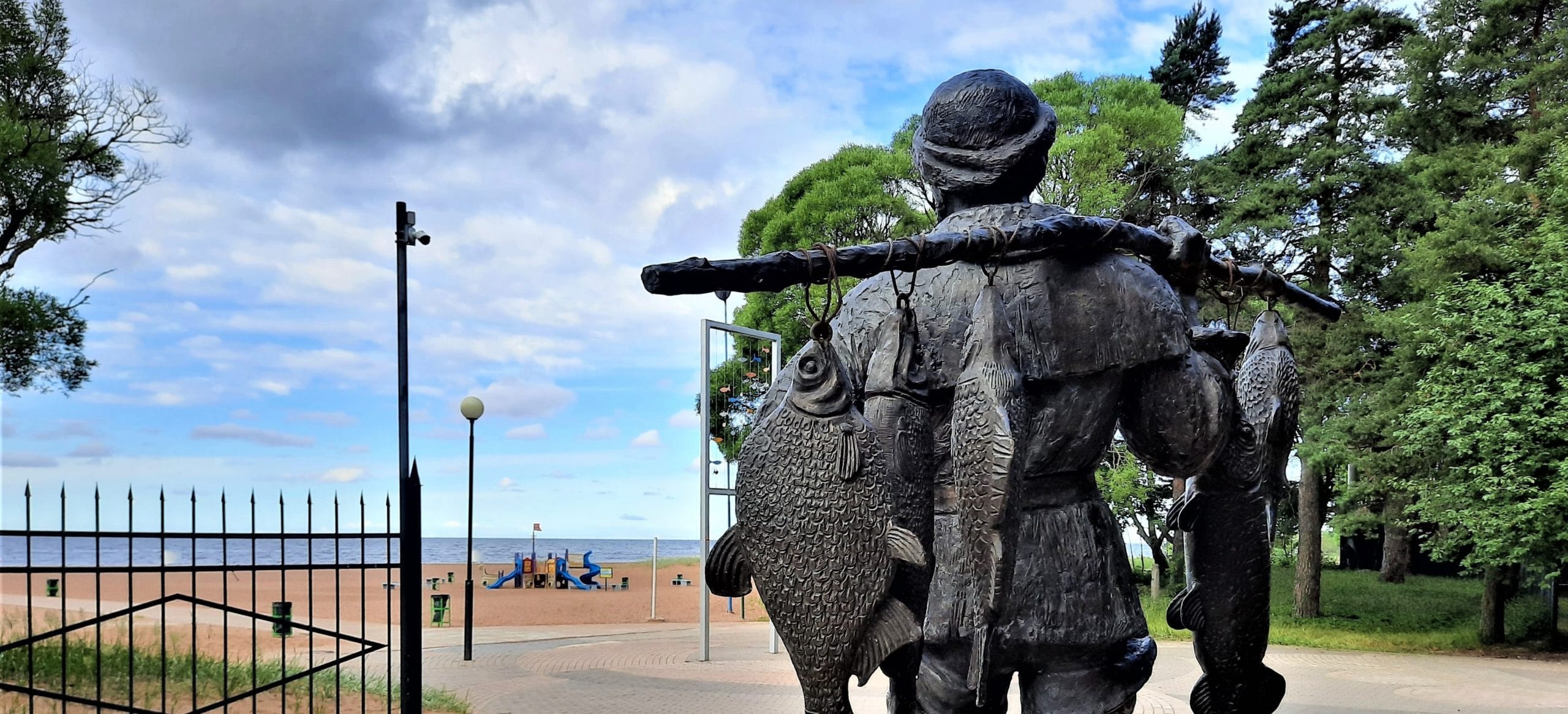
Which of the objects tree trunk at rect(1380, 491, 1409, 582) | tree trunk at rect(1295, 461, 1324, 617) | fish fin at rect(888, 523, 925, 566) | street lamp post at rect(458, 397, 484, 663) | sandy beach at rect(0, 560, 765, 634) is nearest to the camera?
fish fin at rect(888, 523, 925, 566)

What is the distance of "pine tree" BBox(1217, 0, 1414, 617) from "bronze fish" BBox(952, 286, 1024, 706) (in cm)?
1421

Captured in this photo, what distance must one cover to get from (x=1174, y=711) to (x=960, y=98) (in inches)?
313

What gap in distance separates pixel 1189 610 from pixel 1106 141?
12238 mm

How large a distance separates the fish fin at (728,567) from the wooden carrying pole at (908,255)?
0.54 metres

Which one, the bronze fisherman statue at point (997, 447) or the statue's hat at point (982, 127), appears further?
the statue's hat at point (982, 127)

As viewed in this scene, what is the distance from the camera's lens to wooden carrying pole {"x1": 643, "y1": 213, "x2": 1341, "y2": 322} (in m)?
1.99

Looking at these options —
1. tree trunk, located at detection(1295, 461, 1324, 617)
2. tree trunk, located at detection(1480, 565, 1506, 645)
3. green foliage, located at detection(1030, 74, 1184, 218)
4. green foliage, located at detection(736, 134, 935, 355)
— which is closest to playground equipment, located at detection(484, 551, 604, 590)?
green foliage, located at detection(736, 134, 935, 355)

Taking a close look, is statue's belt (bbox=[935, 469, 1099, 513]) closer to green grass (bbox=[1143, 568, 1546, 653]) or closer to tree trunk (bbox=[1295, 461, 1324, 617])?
green grass (bbox=[1143, 568, 1546, 653])

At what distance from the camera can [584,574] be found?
75.5ft

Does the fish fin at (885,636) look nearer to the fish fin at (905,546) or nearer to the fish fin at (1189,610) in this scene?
the fish fin at (905,546)

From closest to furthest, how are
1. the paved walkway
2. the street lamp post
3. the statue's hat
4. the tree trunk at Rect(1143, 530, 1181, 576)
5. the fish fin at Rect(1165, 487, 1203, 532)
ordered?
1. the statue's hat
2. the fish fin at Rect(1165, 487, 1203, 532)
3. the paved walkway
4. the street lamp post
5. the tree trunk at Rect(1143, 530, 1181, 576)

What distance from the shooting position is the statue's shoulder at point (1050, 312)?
233cm


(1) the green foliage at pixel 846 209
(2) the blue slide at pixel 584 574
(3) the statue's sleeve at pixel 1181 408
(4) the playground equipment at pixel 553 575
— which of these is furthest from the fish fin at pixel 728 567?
(2) the blue slide at pixel 584 574

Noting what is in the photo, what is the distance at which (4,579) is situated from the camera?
33.7ft
